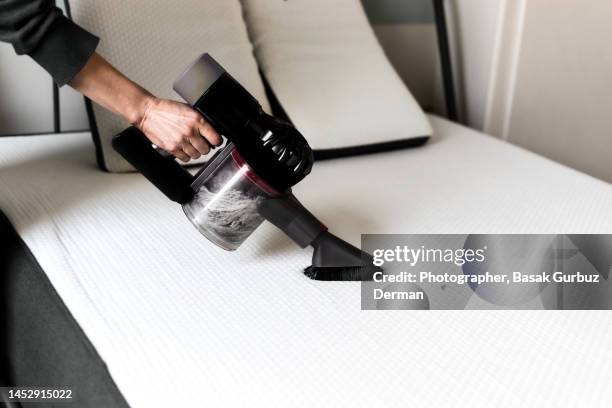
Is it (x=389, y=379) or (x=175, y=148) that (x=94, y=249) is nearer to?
(x=175, y=148)

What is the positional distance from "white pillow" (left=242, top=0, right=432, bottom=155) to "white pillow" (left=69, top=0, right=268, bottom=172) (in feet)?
0.30

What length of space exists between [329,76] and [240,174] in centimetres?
61

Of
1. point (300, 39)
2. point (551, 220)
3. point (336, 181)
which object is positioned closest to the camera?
point (551, 220)

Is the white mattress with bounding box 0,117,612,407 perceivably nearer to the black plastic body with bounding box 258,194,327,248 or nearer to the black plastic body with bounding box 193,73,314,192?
the black plastic body with bounding box 258,194,327,248

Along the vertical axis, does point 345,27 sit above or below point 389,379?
above

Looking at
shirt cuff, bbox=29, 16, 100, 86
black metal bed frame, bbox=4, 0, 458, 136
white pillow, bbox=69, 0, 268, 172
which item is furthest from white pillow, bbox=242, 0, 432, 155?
shirt cuff, bbox=29, 16, 100, 86

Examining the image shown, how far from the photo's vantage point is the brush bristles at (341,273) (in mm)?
904

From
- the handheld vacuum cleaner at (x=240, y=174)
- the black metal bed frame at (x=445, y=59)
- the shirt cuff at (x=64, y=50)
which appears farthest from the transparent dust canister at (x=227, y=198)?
the black metal bed frame at (x=445, y=59)

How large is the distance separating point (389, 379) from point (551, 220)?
0.56 meters

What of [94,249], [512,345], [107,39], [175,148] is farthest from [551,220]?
[107,39]

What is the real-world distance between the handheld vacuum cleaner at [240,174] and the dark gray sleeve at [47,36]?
129 mm

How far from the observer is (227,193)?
87 centimetres

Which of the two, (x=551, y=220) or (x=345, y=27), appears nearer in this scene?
(x=551, y=220)

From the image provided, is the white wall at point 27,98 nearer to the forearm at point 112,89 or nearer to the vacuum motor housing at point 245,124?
the forearm at point 112,89
